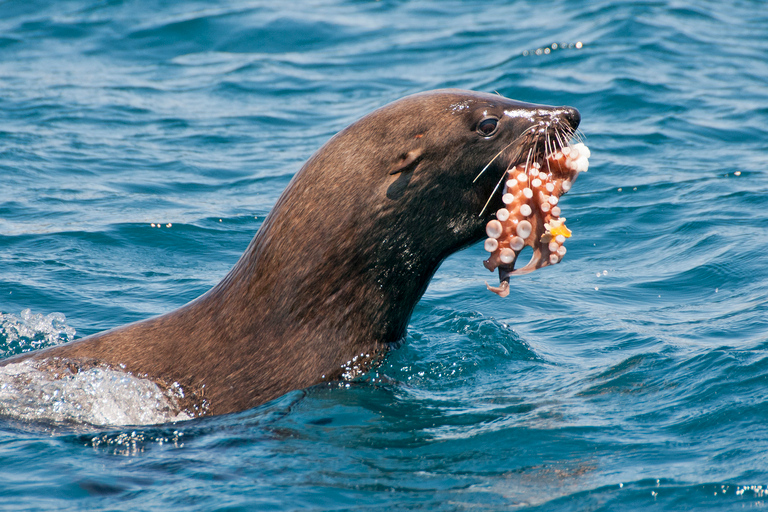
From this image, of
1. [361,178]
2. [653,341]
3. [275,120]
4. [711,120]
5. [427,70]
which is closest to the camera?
[361,178]

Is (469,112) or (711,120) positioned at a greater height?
→ (469,112)

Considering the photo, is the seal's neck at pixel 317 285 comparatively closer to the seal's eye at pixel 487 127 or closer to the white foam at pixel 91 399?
the white foam at pixel 91 399

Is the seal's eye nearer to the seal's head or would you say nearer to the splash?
the seal's head

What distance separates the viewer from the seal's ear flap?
549cm

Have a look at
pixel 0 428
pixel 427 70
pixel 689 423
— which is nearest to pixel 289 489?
pixel 0 428

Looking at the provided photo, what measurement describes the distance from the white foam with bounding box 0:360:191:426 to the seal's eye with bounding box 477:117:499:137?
2.29 m

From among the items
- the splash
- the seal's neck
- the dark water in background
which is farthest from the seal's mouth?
the splash

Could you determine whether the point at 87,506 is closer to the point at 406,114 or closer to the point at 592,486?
the point at 592,486

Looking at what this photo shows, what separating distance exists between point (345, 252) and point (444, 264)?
13.8 feet

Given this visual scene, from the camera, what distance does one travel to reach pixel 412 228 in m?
5.54

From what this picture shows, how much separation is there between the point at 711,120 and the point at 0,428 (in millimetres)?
10366

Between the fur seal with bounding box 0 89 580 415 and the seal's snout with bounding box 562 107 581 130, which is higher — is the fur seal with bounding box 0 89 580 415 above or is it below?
below

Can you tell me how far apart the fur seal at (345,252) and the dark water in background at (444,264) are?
295 millimetres

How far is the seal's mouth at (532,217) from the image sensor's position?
5383 mm
